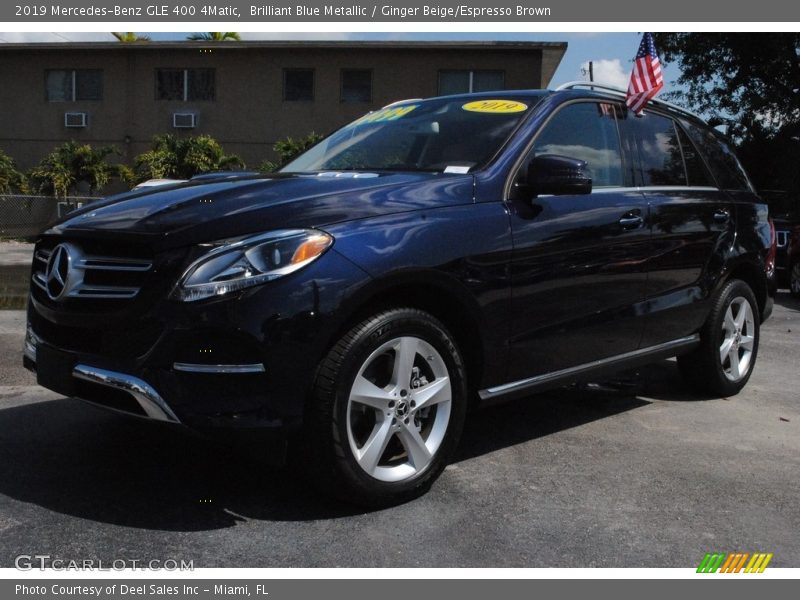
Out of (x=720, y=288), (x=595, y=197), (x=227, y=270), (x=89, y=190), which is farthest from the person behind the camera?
(x=89, y=190)

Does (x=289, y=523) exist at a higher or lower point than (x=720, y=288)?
lower

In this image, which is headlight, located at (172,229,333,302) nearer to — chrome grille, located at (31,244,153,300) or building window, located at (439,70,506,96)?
chrome grille, located at (31,244,153,300)

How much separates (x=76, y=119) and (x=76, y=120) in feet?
0.10

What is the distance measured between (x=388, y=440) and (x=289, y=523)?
0.50m

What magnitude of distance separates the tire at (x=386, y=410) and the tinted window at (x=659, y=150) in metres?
1.99

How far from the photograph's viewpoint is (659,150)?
16.5 ft

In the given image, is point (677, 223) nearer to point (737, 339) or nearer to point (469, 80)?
point (737, 339)

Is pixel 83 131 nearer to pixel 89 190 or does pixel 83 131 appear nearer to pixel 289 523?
pixel 89 190

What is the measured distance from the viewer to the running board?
152 inches

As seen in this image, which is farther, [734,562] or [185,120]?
[185,120]

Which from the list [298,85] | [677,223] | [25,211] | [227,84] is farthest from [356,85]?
[677,223]

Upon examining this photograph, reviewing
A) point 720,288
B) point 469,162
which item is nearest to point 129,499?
point 469,162

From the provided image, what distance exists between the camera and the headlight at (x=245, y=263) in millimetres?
2969

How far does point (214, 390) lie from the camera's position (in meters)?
2.95
